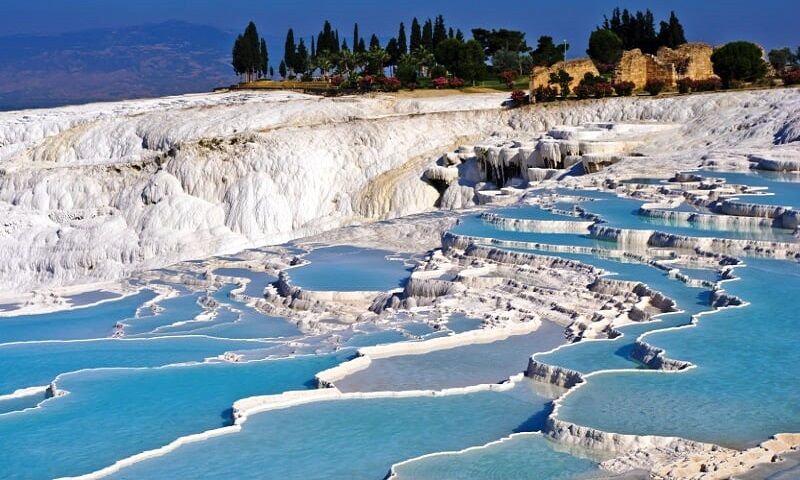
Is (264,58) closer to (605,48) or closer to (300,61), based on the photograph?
(300,61)

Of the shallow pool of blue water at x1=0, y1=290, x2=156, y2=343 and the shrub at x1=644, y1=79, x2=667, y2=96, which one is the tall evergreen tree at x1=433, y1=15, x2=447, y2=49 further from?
the shallow pool of blue water at x1=0, y1=290, x2=156, y2=343

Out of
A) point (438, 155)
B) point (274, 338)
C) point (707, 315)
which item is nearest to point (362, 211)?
point (438, 155)

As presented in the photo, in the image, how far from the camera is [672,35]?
44.7 meters

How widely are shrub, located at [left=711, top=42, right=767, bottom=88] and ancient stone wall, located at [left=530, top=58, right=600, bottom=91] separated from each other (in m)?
3.80

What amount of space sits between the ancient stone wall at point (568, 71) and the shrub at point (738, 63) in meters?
3.80

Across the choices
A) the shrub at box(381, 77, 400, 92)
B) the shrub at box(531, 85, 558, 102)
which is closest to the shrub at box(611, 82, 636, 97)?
the shrub at box(531, 85, 558, 102)

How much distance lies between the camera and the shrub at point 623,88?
104ft

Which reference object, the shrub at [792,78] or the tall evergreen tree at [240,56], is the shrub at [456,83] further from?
the tall evergreen tree at [240,56]

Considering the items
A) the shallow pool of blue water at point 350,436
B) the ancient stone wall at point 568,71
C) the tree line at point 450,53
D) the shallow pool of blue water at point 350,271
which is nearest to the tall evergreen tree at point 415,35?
the tree line at point 450,53

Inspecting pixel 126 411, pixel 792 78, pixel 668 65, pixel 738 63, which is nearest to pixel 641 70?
pixel 668 65

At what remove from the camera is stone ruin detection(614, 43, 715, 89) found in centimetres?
3334

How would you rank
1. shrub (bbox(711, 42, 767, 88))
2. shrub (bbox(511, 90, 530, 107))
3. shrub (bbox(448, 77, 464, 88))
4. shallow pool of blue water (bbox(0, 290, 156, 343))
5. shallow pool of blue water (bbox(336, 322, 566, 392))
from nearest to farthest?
shallow pool of blue water (bbox(336, 322, 566, 392)) → shallow pool of blue water (bbox(0, 290, 156, 343)) → shrub (bbox(711, 42, 767, 88)) → shrub (bbox(511, 90, 530, 107)) → shrub (bbox(448, 77, 464, 88))

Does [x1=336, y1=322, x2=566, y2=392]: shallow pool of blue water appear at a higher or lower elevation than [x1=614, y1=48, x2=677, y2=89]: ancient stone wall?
lower

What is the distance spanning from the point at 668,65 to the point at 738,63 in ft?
8.19
